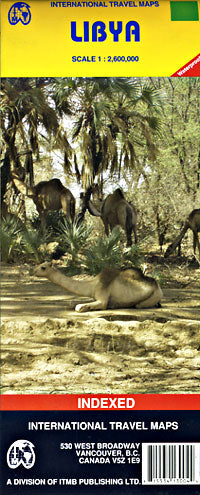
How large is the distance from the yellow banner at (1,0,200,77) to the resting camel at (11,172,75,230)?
1.24 metres

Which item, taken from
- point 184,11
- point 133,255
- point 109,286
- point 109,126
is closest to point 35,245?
point 109,286

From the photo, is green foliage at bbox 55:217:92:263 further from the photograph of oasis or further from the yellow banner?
the yellow banner

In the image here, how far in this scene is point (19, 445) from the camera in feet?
9.80

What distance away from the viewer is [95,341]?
3.82 m

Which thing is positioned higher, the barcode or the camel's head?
the camel's head

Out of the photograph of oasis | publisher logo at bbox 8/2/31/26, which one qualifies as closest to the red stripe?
the photograph of oasis

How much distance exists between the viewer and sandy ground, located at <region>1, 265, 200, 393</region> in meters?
3.42

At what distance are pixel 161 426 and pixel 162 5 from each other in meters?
2.50

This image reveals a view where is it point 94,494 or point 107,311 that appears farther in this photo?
point 107,311

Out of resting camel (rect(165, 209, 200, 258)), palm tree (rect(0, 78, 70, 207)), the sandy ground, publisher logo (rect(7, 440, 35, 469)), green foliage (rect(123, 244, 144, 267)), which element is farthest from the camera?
resting camel (rect(165, 209, 200, 258))

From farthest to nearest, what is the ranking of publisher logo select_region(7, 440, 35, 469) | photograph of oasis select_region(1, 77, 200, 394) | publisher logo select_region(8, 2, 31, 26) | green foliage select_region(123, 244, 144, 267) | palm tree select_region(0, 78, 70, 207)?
green foliage select_region(123, 244, 144, 267)
palm tree select_region(0, 78, 70, 207)
photograph of oasis select_region(1, 77, 200, 394)
publisher logo select_region(8, 2, 31, 26)
publisher logo select_region(7, 440, 35, 469)

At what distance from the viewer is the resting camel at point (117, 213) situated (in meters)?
4.27

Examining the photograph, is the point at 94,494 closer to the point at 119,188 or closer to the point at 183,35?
the point at 119,188

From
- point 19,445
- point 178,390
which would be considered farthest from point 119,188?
point 19,445
